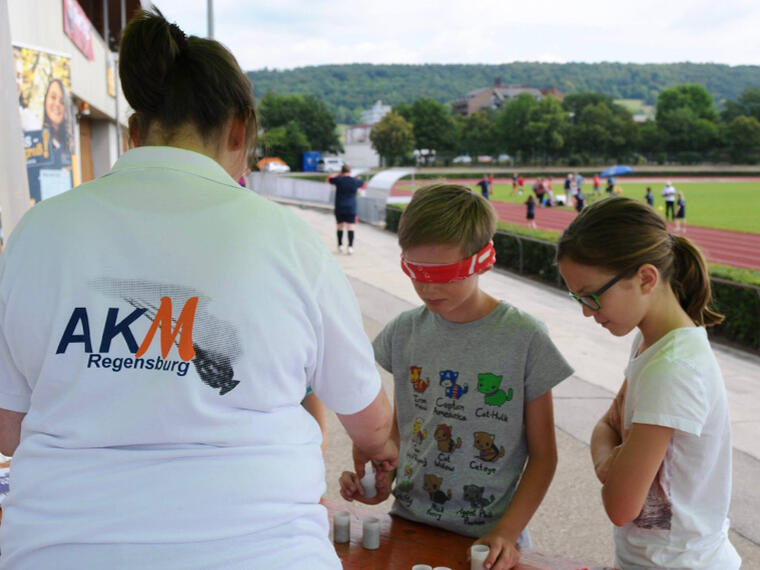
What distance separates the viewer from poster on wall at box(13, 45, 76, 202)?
6.53m

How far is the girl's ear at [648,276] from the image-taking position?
6.43 ft

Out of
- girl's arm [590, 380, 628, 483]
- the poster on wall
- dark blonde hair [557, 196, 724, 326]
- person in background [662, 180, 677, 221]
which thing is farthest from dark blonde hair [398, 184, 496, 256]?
person in background [662, 180, 677, 221]

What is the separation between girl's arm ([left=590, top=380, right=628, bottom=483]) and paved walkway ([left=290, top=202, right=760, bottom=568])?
2.13 metres

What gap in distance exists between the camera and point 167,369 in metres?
1.20

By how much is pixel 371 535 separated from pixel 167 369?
1.19 metres

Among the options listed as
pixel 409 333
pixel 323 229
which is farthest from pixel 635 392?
pixel 323 229

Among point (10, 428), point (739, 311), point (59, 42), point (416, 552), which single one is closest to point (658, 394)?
point (416, 552)

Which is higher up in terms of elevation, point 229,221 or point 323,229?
point 229,221

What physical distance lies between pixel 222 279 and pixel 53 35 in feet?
47.0

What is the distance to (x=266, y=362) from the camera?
1.26 metres

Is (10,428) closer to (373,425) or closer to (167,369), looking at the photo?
(167,369)

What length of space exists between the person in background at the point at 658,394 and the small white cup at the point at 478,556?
35cm

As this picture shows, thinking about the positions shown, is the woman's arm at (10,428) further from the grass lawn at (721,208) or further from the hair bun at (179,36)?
the grass lawn at (721,208)

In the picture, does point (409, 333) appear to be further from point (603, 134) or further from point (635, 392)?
point (603, 134)
